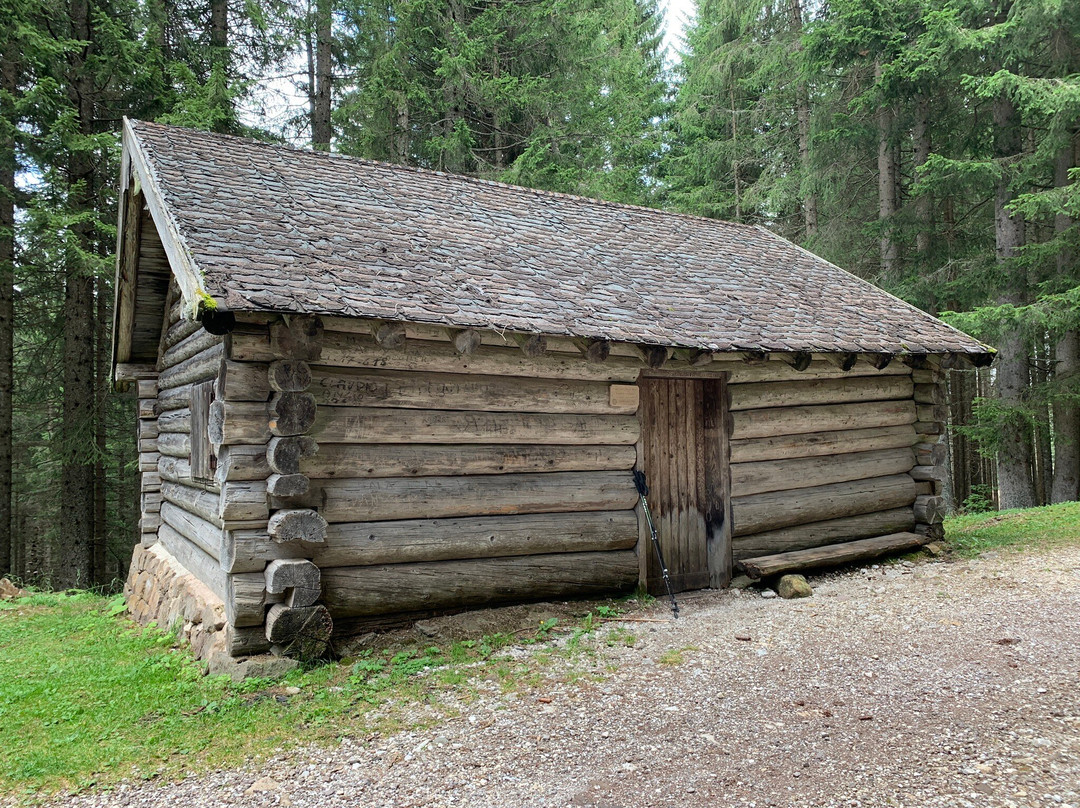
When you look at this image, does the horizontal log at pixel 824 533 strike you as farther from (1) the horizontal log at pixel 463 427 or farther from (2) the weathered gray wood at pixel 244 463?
(2) the weathered gray wood at pixel 244 463

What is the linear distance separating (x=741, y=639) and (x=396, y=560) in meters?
3.23

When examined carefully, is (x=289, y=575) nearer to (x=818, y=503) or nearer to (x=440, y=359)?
(x=440, y=359)

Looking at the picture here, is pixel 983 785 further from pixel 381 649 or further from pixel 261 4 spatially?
pixel 261 4

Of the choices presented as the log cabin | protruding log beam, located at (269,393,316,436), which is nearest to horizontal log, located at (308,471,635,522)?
the log cabin

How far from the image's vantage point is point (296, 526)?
19.1ft

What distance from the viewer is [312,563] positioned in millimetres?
5922

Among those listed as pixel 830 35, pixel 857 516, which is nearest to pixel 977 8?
pixel 830 35

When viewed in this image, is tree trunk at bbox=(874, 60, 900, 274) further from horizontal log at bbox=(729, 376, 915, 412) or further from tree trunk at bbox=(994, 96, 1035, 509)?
horizontal log at bbox=(729, 376, 915, 412)

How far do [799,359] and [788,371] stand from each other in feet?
1.12

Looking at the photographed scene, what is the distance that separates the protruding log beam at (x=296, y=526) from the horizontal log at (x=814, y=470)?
5005 mm

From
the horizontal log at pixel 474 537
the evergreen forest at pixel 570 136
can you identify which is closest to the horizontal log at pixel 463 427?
the horizontal log at pixel 474 537

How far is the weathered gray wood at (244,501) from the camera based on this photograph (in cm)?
576

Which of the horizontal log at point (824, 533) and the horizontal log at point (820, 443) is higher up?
the horizontal log at point (820, 443)

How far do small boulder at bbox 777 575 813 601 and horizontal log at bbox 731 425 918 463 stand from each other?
4.85 feet
